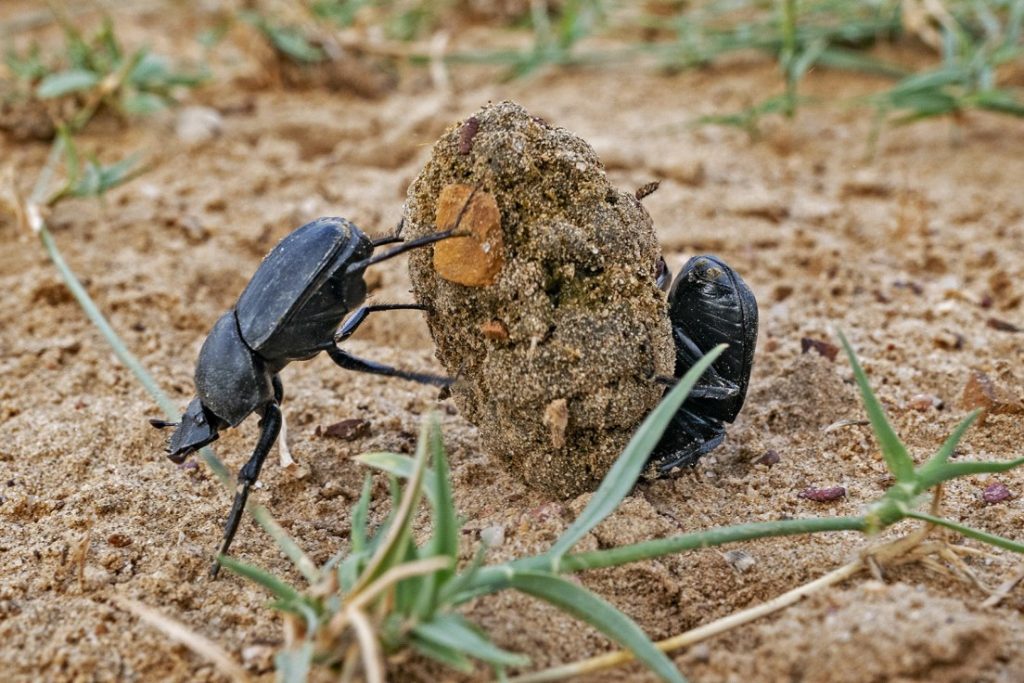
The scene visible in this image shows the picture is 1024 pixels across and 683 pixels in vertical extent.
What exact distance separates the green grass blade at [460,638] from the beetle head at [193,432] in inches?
37.5

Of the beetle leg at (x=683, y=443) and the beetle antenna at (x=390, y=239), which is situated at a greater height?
the beetle antenna at (x=390, y=239)

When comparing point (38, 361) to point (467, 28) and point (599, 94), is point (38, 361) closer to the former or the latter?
point (599, 94)

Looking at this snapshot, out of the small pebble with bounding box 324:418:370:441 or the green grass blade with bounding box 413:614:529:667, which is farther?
the small pebble with bounding box 324:418:370:441

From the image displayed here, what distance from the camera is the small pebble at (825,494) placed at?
2.11m

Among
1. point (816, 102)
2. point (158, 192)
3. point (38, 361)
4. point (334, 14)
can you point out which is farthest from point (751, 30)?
point (38, 361)

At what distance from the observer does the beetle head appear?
7.19 ft

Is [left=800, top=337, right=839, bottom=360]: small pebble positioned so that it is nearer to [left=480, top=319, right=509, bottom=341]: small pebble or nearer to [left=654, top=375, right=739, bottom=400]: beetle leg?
[left=654, top=375, right=739, bottom=400]: beetle leg

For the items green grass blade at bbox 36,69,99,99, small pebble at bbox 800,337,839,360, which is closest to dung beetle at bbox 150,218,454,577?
small pebble at bbox 800,337,839,360

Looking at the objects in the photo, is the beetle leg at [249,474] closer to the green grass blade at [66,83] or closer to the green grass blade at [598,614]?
the green grass blade at [598,614]

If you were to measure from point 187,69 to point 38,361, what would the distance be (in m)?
2.77

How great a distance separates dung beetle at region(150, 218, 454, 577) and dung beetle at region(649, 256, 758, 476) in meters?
0.55

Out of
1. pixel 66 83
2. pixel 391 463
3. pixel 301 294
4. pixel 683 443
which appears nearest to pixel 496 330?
pixel 391 463

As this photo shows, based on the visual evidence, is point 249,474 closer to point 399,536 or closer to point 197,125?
point 399,536

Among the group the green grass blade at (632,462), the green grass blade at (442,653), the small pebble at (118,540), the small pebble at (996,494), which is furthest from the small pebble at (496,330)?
the small pebble at (996,494)
